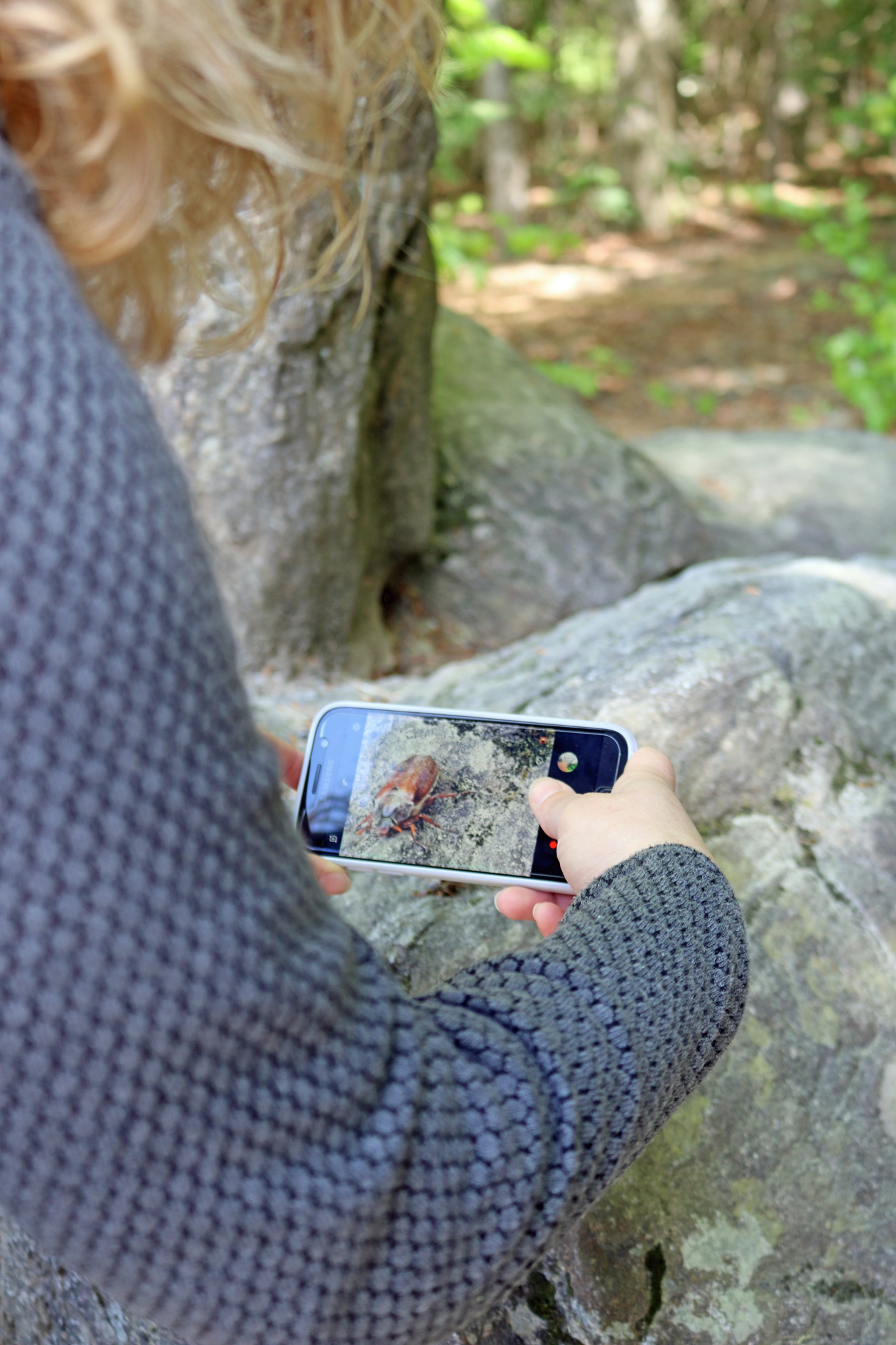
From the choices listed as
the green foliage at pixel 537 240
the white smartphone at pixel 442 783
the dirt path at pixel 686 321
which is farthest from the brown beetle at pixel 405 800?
the green foliage at pixel 537 240

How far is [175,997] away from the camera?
2.06 feet

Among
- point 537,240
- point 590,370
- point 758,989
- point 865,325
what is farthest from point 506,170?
point 758,989

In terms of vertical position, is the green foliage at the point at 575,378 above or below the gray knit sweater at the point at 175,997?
above

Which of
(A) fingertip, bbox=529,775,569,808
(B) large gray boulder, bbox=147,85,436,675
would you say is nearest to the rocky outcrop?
(A) fingertip, bbox=529,775,569,808

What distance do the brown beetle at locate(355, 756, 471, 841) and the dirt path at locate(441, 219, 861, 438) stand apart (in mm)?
4807

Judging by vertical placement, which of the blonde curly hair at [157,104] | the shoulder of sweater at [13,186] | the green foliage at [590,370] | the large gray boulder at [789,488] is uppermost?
the green foliage at [590,370]

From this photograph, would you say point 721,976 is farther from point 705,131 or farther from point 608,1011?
point 705,131

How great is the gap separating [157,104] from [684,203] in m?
9.87

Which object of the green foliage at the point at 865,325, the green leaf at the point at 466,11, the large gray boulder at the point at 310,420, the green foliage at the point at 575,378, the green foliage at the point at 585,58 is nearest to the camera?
the large gray boulder at the point at 310,420

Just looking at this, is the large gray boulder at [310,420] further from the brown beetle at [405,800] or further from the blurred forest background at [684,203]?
the blurred forest background at [684,203]

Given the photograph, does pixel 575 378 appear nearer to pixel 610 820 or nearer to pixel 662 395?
pixel 662 395

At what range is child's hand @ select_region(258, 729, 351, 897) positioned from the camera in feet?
4.18

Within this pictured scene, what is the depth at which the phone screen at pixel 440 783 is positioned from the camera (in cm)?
136

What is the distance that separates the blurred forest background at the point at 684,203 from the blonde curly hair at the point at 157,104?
324 centimetres
